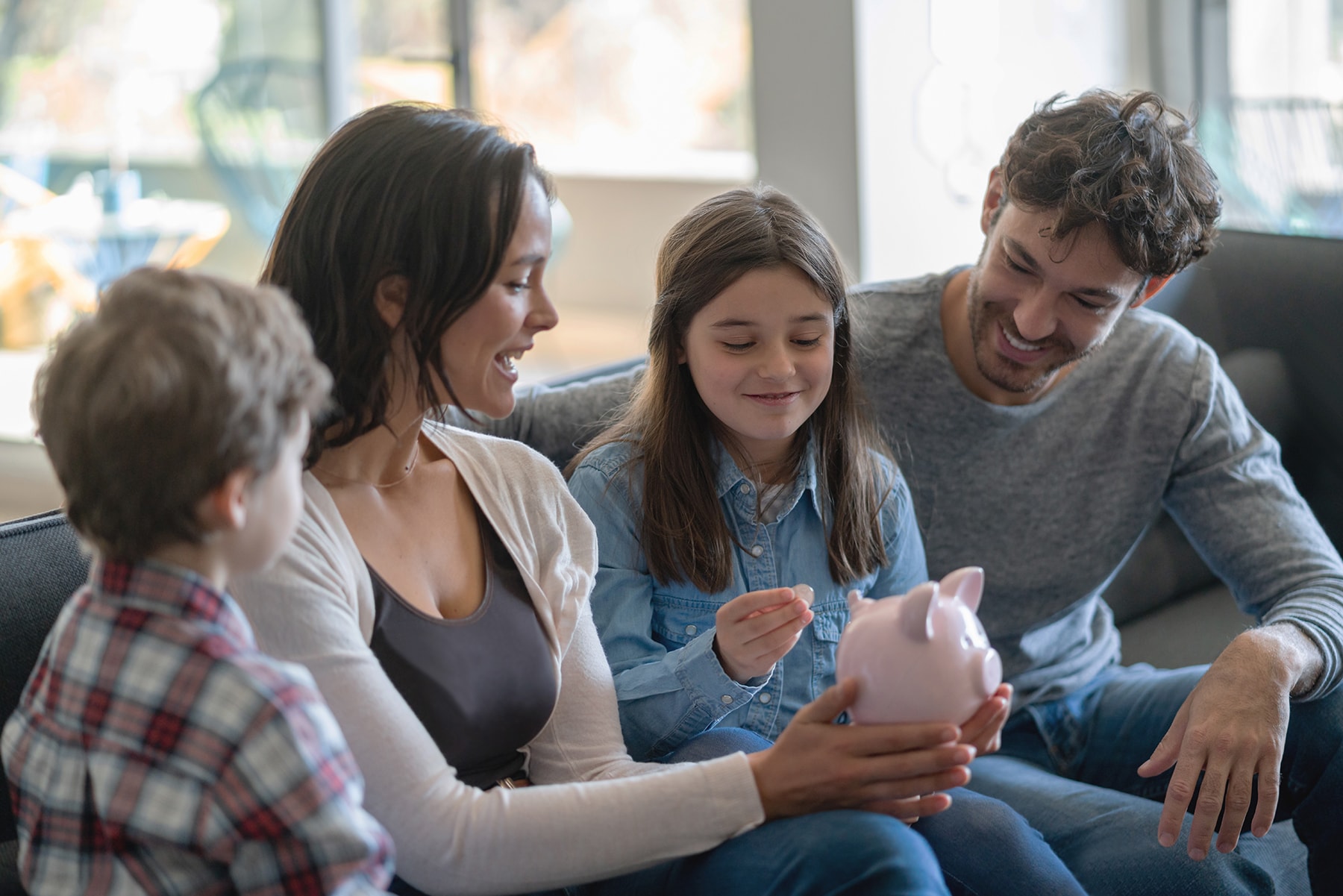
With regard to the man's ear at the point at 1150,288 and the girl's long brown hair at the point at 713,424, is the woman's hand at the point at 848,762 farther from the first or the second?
the man's ear at the point at 1150,288

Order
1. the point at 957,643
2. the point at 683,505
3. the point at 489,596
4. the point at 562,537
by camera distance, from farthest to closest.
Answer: the point at 683,505 → the point at 562,537 → the point at 489,596 → the point at 957,643

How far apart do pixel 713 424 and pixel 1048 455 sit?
1.67ft

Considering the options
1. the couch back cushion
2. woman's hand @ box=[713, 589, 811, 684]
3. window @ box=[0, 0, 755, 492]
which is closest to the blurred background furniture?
window @ box=[0, 0, 755, 492]

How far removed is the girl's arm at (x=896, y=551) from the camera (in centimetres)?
155

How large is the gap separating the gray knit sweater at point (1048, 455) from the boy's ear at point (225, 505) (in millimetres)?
860

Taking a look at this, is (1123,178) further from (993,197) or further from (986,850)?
(986,850)

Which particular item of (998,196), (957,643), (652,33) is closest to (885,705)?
(957,643)

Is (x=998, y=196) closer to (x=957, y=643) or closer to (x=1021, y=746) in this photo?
(x=1021, y=746)

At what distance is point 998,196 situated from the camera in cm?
172

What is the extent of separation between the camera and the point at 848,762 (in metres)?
1.06

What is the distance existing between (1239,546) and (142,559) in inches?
53.2

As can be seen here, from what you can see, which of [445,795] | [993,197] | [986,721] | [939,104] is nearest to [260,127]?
[939,104]

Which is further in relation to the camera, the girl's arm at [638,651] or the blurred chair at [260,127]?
the blurred chair at [260,127]

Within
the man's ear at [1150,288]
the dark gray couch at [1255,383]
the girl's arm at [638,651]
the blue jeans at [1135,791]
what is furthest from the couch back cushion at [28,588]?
the dark gray couch at [1255,383]
